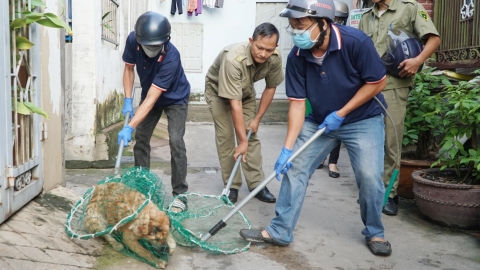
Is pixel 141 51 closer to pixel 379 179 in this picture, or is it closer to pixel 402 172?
pixel 379 179

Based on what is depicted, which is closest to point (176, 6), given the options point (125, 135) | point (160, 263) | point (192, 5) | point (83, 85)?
point (192, 5)

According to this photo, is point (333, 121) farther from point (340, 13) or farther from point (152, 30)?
point (340, 13)

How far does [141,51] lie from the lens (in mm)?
4824

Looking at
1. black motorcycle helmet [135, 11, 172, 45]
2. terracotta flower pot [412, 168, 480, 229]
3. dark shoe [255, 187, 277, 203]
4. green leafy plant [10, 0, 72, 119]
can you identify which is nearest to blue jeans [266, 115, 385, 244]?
terracotta flower pot [412, 168, 480, 229]

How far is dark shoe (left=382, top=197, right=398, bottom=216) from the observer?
504 cm

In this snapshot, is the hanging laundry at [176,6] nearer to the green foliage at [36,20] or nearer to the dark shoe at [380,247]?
the green foliage at [36,20]

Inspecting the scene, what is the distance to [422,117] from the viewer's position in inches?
212

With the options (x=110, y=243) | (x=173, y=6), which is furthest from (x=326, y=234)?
(x=173, y=6)

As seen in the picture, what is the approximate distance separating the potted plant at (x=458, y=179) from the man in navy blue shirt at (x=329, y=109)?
0.84m

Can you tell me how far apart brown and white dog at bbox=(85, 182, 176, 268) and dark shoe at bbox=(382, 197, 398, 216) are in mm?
2285

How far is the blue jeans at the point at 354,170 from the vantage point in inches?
155

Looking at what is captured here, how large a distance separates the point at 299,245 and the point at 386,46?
212 centimetres

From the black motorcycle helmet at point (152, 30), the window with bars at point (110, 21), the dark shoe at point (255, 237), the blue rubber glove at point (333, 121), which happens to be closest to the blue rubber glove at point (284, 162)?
the blue rubber glove at point (333, 121)

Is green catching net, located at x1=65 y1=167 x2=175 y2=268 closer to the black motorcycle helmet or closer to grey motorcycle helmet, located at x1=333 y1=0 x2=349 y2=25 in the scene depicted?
the black motorcycle helmet
